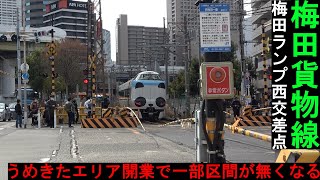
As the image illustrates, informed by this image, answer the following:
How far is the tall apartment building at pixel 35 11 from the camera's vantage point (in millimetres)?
142125

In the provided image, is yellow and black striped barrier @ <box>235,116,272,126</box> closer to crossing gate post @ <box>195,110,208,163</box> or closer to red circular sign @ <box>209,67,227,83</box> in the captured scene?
crossing gate post @ <box>195,110,208,163</box>

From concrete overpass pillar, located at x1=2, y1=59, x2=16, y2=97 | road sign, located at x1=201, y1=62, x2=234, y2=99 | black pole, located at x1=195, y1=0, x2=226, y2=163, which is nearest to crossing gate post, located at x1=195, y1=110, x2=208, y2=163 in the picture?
black pole, located at x1=195, y1=0, x2=226, y2=163

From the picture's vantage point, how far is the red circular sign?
27.7 ft

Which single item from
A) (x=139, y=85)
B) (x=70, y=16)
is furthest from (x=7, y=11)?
(x=70, y=16)

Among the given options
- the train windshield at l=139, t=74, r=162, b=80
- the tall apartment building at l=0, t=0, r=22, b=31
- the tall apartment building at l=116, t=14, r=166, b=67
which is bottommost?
the train windshield at l=139, t=74, r=162, b=80

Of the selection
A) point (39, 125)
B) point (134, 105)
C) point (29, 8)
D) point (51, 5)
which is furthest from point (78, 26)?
point (39, 125)

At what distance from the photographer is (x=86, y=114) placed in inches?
1256

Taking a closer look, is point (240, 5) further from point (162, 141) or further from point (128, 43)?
point (128, 43)

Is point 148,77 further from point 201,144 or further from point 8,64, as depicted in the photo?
point 8,64

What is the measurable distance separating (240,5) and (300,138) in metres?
27.9

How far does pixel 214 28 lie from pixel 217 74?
0.80 meters

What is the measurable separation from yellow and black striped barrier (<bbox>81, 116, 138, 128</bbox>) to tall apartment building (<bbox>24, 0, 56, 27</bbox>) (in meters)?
120

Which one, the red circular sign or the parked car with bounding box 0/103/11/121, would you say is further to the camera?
the parked car with bounding box 0/103/11/121

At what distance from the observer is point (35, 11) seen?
143750 millimetres
